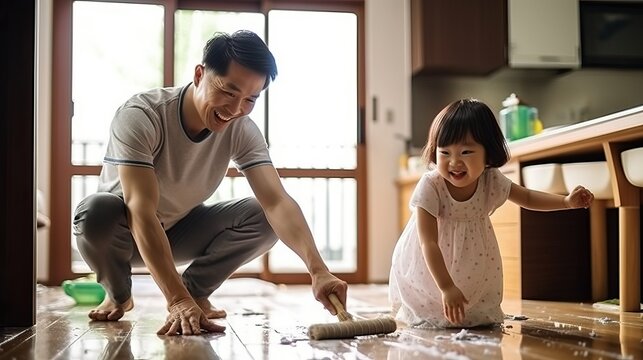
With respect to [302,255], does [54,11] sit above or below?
above

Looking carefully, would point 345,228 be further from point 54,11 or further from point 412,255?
point 412,255

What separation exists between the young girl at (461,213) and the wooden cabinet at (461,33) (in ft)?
8.19

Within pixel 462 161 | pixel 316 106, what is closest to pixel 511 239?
pixel 462 161

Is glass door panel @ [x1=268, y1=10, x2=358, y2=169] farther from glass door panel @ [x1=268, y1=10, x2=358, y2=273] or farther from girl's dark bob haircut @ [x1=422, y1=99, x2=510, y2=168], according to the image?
girl's dark bob haircut @ [x1=422, y1=99, x2=510, y2=168]

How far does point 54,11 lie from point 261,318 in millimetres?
3141

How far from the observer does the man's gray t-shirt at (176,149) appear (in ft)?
6.46

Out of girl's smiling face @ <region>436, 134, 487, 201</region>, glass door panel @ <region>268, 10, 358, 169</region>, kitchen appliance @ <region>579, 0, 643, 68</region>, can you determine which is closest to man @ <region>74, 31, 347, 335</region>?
girl's smiling face @ <region>436, 134, 487, 201</region>

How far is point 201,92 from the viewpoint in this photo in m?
1.96

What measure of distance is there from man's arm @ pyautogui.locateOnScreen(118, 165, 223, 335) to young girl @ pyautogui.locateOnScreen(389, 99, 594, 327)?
1.80 feet

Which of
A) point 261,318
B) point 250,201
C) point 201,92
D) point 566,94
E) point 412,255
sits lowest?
point 261,318
